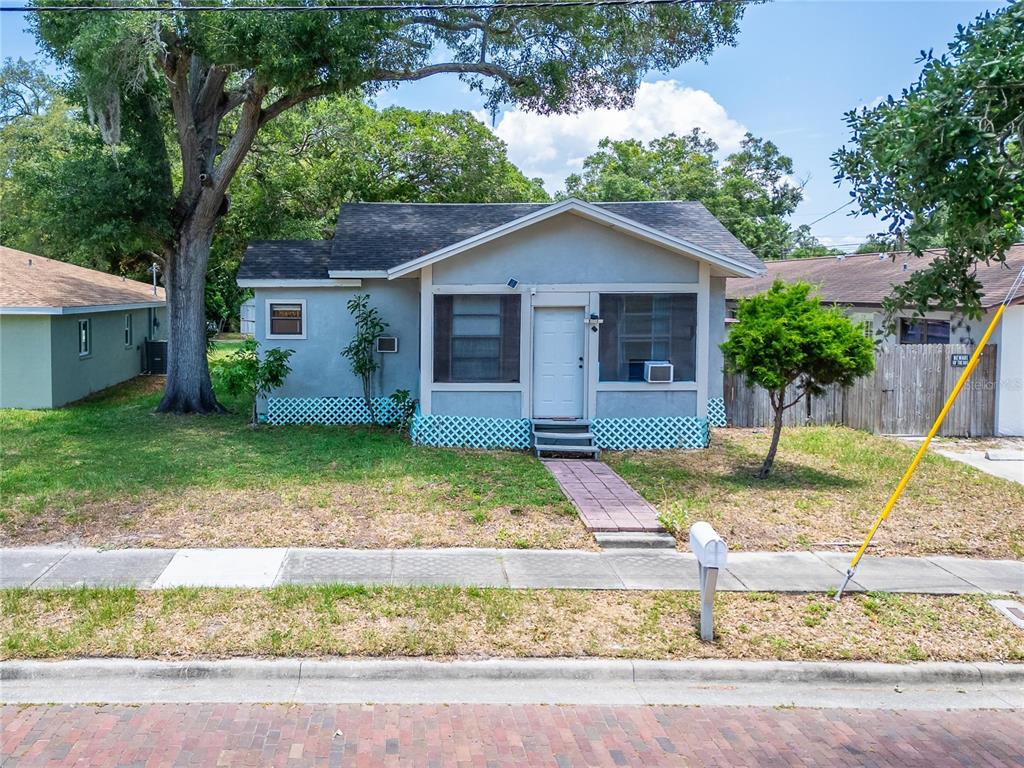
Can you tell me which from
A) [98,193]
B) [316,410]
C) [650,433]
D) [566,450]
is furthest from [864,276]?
[98,193]

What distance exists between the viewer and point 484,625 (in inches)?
278

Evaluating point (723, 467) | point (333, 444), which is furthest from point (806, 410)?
point (333, 444)

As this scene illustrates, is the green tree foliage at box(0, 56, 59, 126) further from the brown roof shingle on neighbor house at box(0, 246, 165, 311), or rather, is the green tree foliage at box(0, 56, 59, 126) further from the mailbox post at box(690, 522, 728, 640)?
the mailbox post at box(690, 522, 728, 640)

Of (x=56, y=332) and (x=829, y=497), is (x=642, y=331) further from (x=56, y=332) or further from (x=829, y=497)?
(x=56, y=332)

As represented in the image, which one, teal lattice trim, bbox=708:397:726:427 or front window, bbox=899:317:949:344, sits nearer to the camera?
teal lattice trim, bbox=708:397:726:427

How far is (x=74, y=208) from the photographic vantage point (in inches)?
664

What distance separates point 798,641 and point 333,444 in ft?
31.0

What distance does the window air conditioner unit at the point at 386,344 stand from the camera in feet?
55.1

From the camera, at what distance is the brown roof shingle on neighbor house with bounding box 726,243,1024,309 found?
18469 mm

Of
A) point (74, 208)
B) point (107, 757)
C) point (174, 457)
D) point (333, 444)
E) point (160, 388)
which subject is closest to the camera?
point (107, 757)

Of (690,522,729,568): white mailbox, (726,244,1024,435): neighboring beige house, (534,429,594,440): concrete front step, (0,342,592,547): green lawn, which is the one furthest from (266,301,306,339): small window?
(690,522,729,568): white mailbox

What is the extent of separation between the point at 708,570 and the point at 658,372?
27.2ft

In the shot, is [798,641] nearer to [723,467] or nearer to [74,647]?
[74,647]

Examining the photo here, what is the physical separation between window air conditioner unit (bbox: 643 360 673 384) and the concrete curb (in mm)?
8539
